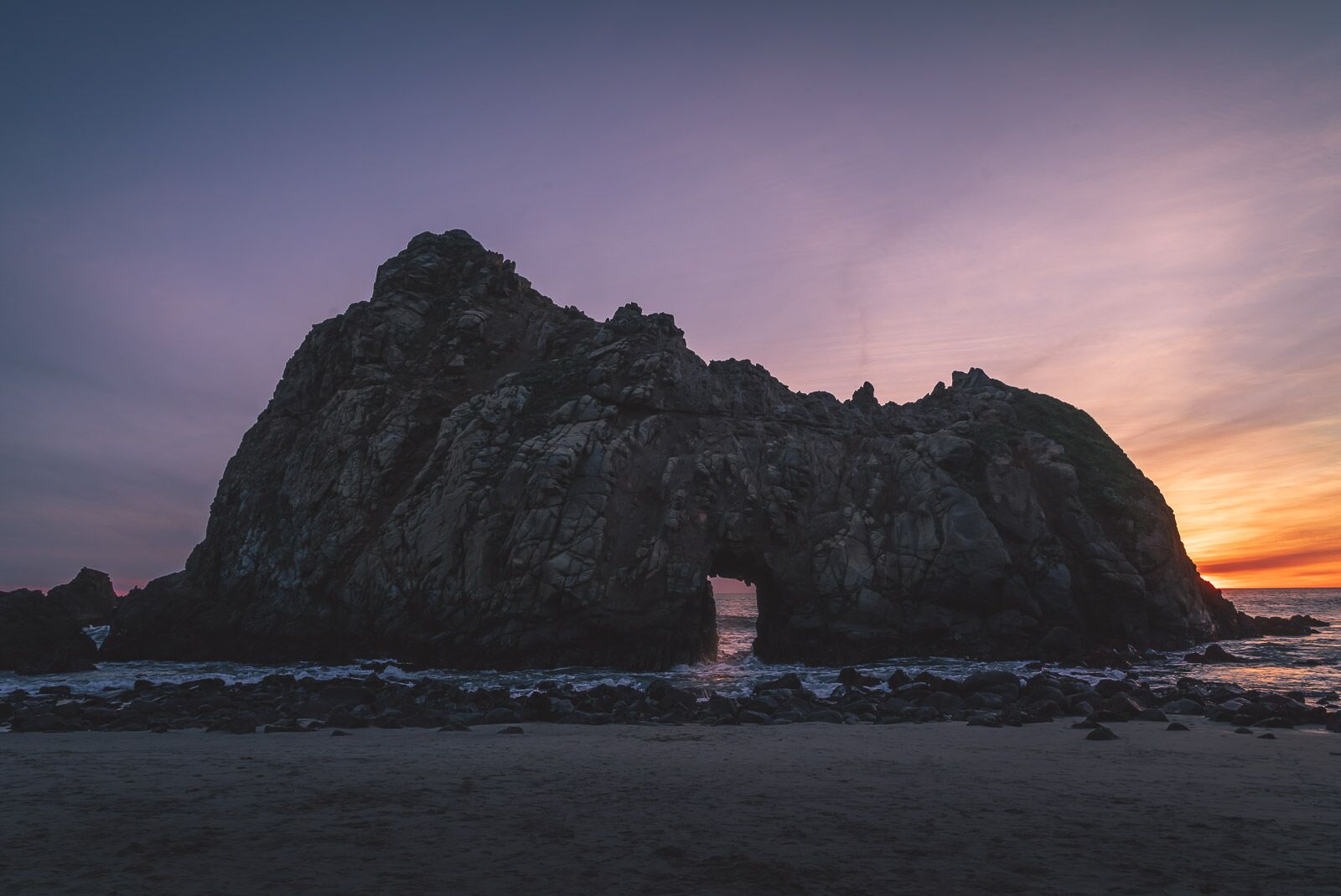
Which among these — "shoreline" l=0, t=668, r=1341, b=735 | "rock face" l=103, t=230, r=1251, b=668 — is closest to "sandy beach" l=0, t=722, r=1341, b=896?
"shoreline" l=0, t=668, r=1341, b=735

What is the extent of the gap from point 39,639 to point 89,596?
41.8 m

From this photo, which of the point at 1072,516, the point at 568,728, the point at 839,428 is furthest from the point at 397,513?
the point at 1072,516

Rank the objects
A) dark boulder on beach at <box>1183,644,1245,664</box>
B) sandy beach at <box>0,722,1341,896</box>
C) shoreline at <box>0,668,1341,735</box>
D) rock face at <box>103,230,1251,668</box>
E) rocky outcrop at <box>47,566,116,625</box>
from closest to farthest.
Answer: sandy beach at <box>0,722,1341,896</box>, shoreline at <box>0,668,1341,735</box>, dark boulder on beach at <box>1183,644,1245,664</box>, rock face at <box>103,230,1251,668</box>, rocky outcrop at <box>47,566,116,625</box>

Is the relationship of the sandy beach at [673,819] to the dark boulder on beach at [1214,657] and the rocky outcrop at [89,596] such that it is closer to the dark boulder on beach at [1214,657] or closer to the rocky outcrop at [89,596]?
the dark boulder on beach at [1214,657]

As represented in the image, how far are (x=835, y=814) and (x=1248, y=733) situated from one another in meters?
14.7

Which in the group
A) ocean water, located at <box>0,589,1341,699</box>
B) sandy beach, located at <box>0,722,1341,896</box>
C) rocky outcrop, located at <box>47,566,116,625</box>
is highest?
rocky outcrop, located at <box>47,566,116,625</box>

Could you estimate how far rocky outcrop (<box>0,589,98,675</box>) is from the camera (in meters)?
38.8

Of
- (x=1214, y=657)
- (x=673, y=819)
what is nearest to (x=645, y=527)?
(x=1214, y=657)

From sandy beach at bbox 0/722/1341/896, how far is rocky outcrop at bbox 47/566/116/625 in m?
75.8

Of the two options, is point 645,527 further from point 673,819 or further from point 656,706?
point 673,819

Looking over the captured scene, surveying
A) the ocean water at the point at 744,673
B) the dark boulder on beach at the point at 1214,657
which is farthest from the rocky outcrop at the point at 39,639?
the dark boulder on beach at the point at 1214,657

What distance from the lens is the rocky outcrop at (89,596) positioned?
2820 inches

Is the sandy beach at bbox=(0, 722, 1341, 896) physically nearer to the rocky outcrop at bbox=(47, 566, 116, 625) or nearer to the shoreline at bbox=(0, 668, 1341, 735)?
the shoreline at bbox=(0, 668, 1341, 735)

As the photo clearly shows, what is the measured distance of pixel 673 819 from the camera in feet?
28.0
